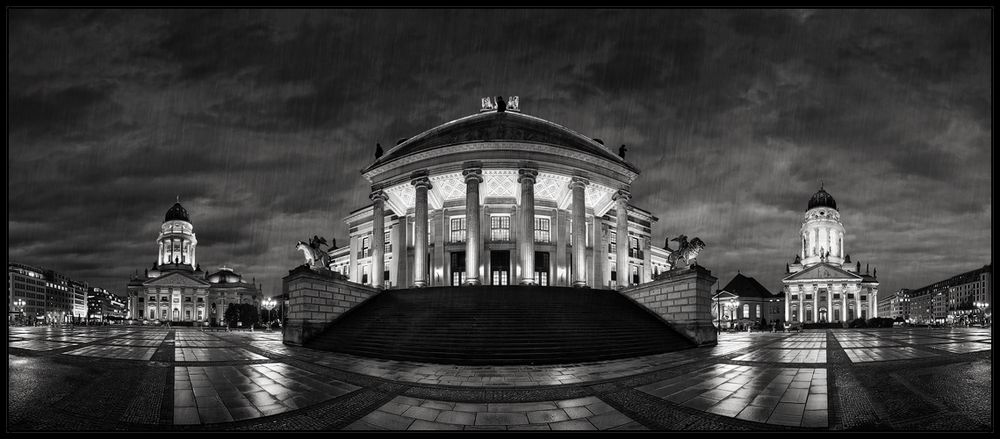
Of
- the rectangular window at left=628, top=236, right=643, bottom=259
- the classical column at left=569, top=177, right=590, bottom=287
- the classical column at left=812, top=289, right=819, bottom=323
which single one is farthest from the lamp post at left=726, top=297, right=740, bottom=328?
the classical column at left=569, top=177, right=590, bottom=287

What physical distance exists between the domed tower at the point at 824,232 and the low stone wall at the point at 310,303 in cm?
11255

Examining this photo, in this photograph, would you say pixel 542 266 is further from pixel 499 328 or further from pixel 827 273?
pixel 827 273

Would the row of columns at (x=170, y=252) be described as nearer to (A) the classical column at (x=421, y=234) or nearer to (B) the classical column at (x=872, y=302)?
(A) the classical column at (x=421, y=234)

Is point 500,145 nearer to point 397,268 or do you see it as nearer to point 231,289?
point 397,268

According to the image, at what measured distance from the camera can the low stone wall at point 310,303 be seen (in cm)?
2556

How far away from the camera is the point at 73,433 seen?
6.52 metres

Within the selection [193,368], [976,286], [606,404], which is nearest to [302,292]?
[193,368]

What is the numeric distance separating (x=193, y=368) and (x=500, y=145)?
27.1 metres

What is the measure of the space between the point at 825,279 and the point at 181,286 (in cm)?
14527

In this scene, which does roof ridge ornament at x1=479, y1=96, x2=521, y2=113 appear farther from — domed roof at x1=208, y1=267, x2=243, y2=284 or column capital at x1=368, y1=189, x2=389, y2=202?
domed roof at x1=208, y1=267, x2=243, y2=284

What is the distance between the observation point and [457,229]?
44438 mm

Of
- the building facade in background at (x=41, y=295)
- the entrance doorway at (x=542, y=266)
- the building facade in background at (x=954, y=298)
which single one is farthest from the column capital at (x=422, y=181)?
the building facade in background at (x=954, y=298)

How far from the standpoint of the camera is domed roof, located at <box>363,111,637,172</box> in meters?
38.9

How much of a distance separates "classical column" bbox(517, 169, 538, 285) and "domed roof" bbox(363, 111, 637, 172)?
3.19 meters
